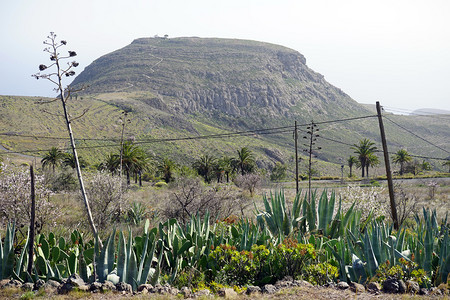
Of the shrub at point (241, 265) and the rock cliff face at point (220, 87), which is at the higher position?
the rock cliff face at point (220, 87)

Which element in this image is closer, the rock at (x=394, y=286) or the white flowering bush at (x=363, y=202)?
the rock at (x=394, y=286)

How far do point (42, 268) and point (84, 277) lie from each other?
962 mm

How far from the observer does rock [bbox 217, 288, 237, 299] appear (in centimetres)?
597

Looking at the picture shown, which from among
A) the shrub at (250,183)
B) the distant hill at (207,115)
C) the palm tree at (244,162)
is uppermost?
the distant hill at (207,115)

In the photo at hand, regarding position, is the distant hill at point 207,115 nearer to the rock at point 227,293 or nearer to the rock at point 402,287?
the rock at point 402,287

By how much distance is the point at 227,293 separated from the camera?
237 inches

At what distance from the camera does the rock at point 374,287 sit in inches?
233

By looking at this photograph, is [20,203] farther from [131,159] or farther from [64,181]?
[131,159]

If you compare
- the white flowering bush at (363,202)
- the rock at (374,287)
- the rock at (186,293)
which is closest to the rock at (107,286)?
the rock at (186,293)

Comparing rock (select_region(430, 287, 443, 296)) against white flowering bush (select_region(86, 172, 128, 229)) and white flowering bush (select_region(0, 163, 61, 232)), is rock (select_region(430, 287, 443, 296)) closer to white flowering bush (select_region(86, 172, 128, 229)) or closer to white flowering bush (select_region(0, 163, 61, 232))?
white flowering bush (select_region(0, 163, 61, 232))

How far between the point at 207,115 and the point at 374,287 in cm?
15458

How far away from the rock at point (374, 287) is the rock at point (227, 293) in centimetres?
222

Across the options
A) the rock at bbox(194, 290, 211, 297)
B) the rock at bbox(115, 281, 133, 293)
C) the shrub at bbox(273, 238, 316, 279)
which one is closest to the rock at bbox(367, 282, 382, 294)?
the shrub at bbox(273, 238, 316, 279)

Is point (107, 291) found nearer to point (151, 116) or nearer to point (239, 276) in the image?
point (239, 276)
